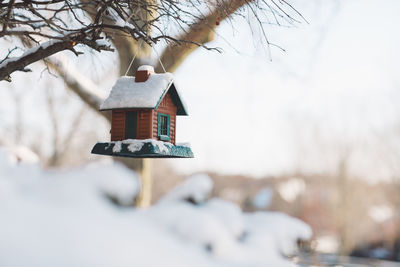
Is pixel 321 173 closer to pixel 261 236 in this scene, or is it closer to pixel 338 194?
pixel 338 194

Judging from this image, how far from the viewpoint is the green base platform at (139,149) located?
8.68ft

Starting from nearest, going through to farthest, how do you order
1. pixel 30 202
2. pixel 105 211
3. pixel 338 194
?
pixel 30 202 < pixel 105 211 < pixel 338 194

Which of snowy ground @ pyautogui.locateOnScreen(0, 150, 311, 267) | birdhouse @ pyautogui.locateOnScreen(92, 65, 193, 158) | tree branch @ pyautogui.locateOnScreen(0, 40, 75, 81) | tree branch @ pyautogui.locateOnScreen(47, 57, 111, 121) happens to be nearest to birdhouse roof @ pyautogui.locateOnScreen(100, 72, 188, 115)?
birdhouse @ pyautogui.locateOnScreen(92, 65, 193, 158)

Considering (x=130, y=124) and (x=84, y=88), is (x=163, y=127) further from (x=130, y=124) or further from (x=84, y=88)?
(x=84, y=88)

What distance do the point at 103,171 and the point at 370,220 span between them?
74.5 ft

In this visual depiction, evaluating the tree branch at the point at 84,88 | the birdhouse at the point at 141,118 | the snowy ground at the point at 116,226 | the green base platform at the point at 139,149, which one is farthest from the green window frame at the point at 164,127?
the tree branch at the point at 84,88

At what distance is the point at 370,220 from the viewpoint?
76.9ft

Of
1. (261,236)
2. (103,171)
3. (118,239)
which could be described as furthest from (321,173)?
(103,171)

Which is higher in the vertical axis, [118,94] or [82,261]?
[118,94]

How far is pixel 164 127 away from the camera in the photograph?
303 cm

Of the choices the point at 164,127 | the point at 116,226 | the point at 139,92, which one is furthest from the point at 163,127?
the point at 116,226

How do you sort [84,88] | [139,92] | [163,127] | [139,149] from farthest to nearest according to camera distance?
[84,88], [163,127], [139,92], [139,149]

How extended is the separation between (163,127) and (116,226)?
8.90 feet

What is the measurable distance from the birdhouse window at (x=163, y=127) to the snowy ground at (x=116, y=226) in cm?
84
